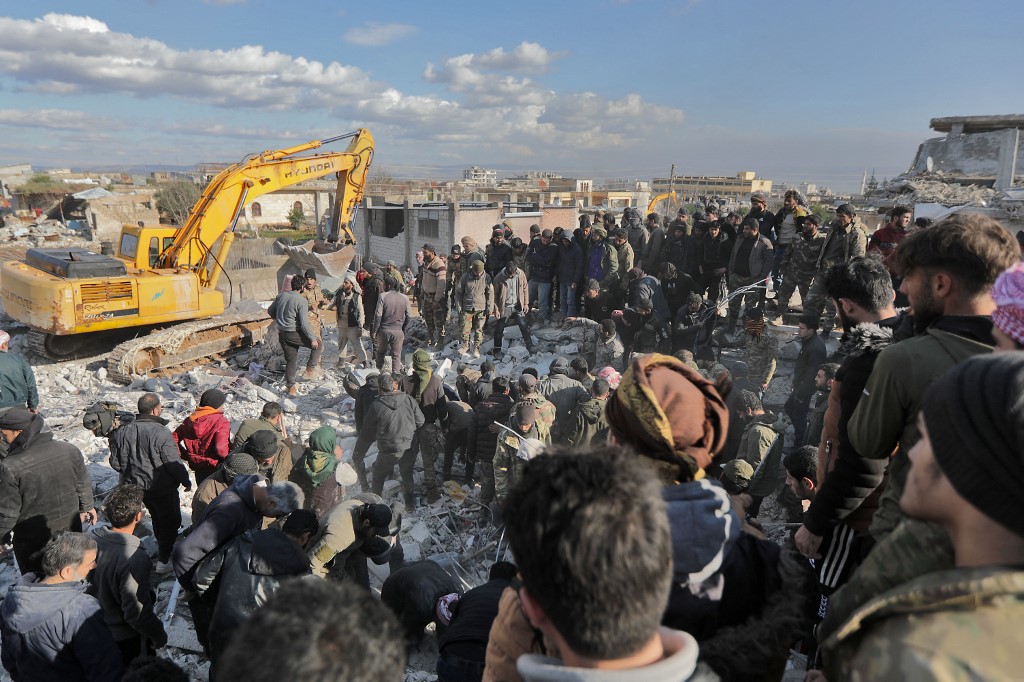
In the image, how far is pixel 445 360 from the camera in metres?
9.83

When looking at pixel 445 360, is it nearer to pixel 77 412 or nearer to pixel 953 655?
pixel 77 412

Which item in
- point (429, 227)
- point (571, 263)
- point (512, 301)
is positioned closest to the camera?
Result: point (571, 263)

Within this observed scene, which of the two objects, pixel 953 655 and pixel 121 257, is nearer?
pixel 953 655

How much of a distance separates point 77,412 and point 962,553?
33.8 feet

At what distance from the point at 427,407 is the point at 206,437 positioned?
7.57 ft

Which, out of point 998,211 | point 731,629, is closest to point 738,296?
→ point 998,211

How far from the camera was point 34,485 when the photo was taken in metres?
4.15

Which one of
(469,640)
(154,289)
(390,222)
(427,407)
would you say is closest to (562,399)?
A: (427,407)

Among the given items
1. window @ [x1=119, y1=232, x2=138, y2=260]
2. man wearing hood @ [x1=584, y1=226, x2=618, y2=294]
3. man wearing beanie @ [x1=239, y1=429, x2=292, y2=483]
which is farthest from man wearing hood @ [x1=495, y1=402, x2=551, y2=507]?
window @ [x1=119, y1=232, x2=138, y2=260]

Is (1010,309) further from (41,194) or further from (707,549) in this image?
(41,194)

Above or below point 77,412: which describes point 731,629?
above

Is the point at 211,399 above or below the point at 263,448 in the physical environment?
above

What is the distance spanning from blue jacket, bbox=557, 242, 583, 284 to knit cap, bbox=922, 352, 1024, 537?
915 centimetres

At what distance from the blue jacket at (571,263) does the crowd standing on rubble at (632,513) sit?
2.32 meters
